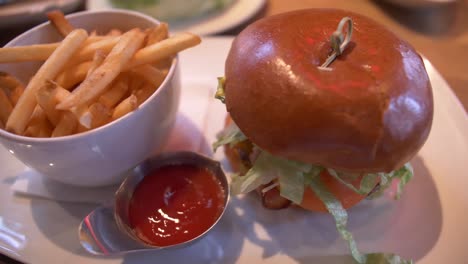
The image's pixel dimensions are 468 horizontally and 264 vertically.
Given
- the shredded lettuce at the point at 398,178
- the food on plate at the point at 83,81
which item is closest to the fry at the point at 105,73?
the food on plate at the point at 83,81

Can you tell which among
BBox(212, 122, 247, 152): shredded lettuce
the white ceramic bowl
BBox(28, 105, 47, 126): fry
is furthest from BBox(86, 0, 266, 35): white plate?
BBox(28, 105, 47, 126): fry

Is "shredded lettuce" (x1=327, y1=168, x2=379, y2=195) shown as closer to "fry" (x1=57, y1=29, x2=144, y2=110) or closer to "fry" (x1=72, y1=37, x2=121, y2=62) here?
"fry" (x1=57, y1=29, x2=144, y2=110)

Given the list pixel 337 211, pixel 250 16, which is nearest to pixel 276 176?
pixel 337 211

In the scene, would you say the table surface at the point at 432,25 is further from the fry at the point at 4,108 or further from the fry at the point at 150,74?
the fry at the point at 4,108

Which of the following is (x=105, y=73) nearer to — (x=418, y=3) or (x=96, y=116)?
(x=96, y=116)

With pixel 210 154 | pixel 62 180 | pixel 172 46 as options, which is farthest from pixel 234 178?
pixel 62 180

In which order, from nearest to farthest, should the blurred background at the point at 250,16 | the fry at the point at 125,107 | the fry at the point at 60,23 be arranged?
the fry at the point at 125,107 → the fry at the point at 60,23 → the blurred background at the point at 250,16
